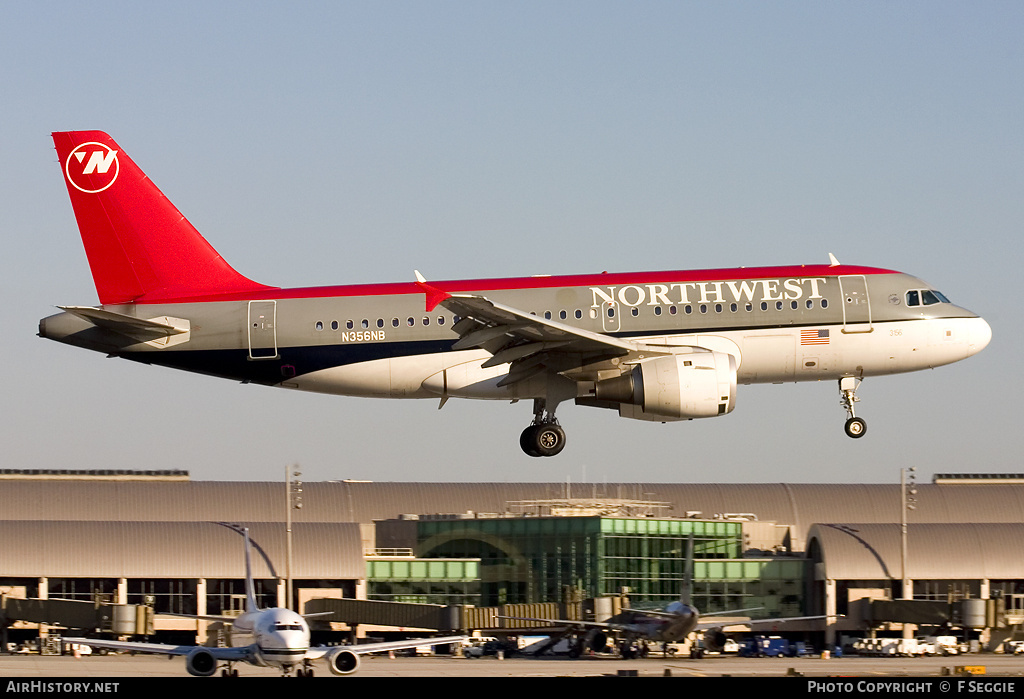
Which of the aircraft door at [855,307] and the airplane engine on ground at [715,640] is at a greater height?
the aircraft door at [855,307]

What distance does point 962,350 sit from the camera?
153ft

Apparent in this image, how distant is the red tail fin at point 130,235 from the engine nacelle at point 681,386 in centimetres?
1221

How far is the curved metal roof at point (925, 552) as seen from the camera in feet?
276

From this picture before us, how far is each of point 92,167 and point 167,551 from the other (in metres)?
38.0

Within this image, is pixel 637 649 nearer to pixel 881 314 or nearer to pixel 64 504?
pixel 881 314

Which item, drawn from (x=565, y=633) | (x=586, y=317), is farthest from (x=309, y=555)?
(x=586, y=317)

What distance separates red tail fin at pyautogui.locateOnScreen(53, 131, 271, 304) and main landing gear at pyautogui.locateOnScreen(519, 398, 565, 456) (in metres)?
9.48

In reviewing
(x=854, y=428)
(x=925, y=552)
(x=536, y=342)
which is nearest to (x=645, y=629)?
(x=854, y=428)

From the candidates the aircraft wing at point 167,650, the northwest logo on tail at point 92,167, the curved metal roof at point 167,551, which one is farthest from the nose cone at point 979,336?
the curved metal roof at point 167,551

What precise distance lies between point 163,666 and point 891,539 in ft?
154

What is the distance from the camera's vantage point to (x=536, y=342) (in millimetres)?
43188

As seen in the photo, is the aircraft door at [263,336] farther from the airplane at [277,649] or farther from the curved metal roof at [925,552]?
the curved metal roof at [925,552]

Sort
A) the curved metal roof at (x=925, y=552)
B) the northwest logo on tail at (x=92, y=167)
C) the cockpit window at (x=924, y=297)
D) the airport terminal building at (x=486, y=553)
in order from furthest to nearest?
the curved metal roof at (x=925, y=552), the airport terminal building at (x=486, y=553), the northwest logo on tail at (x=92, y=167), the cockpit window at (x=924, y=297)

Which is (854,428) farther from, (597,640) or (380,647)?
(597,640)
